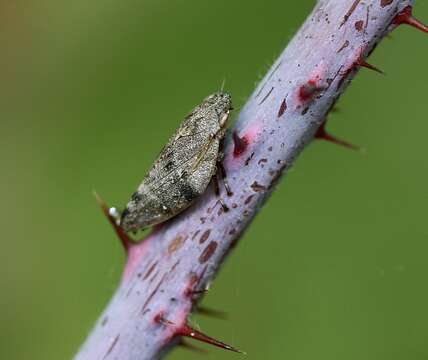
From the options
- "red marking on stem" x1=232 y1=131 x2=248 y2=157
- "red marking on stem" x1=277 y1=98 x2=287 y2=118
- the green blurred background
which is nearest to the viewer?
"red marking on stem" x1=277 y1=98 x2=287 y2=118

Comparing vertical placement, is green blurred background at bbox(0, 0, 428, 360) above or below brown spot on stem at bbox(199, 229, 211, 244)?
below

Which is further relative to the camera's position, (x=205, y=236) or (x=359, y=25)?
(x=205, y=236)

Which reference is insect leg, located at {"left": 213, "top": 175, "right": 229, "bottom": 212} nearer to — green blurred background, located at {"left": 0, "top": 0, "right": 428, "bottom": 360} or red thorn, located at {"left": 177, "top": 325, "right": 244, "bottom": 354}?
red thorn, located at {"left": 177, "top": 325, "right": 244, "bottom": 354}

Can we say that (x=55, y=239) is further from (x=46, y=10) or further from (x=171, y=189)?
(x=171, y=189)

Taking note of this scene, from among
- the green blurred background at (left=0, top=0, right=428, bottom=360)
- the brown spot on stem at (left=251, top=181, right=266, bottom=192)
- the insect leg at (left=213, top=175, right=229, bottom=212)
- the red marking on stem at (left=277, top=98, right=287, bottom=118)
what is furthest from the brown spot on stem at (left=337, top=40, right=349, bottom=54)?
the green blurred background at (left=0, top=0, right=428, bottom=360)

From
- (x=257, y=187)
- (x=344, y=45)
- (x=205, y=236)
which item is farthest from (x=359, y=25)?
(x=205, y=236)

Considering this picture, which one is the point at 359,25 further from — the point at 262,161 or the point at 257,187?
the point at 257,187
